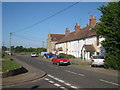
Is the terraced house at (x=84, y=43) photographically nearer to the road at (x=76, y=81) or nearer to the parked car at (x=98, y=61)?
the parked car at (x=98, y=61)

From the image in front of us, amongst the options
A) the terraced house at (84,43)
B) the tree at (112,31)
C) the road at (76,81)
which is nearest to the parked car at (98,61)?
the tree at (112,31)

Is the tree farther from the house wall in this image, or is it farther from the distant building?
the distant building

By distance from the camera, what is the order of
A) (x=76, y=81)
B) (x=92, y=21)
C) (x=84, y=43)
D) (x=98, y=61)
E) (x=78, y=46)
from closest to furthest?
1. (x=76, y=81)
2. (x=98, y=61)
3. (x=92, y=21)
4. (x=84, y=43)
5. (x=78, y=46)

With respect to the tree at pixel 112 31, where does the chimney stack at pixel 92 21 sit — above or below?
above

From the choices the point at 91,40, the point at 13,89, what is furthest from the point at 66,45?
the point at 13,89

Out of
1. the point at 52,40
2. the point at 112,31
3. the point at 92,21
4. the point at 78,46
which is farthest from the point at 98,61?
the point at 52,40

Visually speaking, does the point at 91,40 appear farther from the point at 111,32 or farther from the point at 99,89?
the point at 99,89

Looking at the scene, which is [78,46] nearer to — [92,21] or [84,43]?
[84,43]

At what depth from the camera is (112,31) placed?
694 inches

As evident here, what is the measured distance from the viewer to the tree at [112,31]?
16.5m

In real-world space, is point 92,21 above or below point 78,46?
above

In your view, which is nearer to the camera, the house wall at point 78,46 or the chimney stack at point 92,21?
the house wall at point 78,46

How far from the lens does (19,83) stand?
32.5ft

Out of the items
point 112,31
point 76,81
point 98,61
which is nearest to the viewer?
point 76,81
